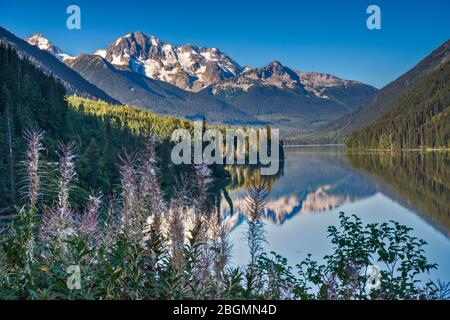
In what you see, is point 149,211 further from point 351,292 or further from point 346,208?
point 346,208

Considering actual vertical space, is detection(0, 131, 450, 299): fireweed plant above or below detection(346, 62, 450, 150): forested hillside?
below

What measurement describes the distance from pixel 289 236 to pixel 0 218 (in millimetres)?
23449

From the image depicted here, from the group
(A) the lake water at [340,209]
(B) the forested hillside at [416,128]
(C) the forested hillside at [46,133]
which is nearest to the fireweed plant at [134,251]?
(A) the lake water at [340,209]

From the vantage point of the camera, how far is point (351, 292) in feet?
25.6

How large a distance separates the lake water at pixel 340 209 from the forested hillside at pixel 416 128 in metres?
89.3

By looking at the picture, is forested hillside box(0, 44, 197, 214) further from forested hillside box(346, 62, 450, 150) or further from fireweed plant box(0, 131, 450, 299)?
forested hillside box(346, 62, 450, 150)

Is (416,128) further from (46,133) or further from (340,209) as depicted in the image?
(46,133)

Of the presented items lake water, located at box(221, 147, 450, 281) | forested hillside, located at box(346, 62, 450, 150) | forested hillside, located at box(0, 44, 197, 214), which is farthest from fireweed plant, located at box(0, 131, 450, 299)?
forested hillside, located at box(346, 62, 450, 150)

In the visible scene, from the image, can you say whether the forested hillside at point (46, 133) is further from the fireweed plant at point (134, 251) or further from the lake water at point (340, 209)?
the fireweed plant at point (134, 251)

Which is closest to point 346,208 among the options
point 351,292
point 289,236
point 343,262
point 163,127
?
point 289,236

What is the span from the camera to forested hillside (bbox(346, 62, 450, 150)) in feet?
515

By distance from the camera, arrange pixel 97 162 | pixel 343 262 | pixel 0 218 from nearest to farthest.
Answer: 1. pixel 343 262
2. pixel 0 218
3. pixel 97 162

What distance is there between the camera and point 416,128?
170500 millimetres

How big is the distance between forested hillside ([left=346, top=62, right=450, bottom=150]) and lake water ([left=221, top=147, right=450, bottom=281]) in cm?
8925
